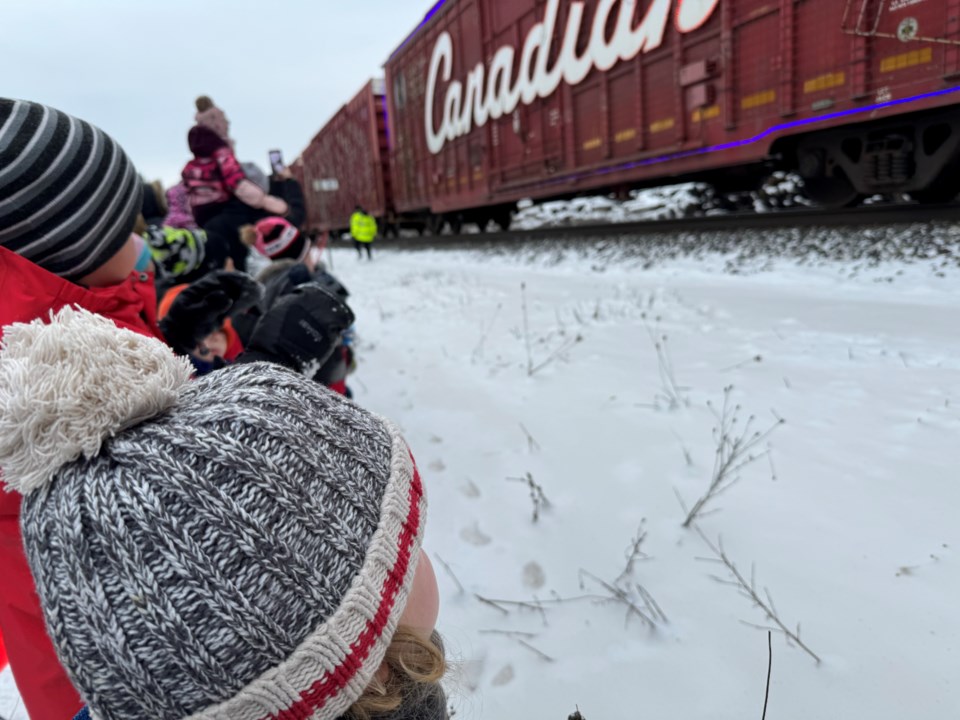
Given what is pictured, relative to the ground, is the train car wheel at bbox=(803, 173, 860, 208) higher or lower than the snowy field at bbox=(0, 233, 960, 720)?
higher

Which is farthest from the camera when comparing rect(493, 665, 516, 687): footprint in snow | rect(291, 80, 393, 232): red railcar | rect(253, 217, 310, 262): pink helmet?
rect(291, 80, 393, 232): red railcar

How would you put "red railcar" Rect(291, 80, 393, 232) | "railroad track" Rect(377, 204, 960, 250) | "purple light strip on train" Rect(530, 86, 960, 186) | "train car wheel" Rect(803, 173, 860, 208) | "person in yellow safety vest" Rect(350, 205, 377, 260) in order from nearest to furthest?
"purple light strip on train" Rect(530, 86, 960, 186), "railroad track" Rect(377, 204, 960, 250), "train car wheel" Rect(803, 173, 860, 208), "person in yellow safety vest" Rect(350, 205, 377, 260), "red railcar" Rect(291, 80, 393, 232)

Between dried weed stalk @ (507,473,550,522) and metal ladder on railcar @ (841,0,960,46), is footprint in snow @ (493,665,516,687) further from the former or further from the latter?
metal ladder on railcar @ (841,0,960,46)

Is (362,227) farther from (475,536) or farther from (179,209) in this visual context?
(475,536)

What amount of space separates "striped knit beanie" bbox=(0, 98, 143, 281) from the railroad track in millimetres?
5380

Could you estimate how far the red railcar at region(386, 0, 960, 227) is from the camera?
432 centimetres

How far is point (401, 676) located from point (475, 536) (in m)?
1.24

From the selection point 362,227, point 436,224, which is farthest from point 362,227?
point 436,224

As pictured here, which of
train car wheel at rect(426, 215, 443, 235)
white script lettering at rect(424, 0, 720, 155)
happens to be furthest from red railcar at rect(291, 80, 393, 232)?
white script lettering at rect(424, 0, 720, 155)

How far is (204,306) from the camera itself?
5.50 ft

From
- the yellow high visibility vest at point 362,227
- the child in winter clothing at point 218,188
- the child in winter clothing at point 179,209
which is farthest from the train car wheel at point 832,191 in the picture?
the yellow high visibility vest at point 362,227

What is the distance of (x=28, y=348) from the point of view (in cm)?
67

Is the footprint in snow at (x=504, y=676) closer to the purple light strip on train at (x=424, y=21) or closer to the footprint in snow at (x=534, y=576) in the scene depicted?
the footprint in snow at (x=534, y=576)

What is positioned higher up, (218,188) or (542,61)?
(542,61)
